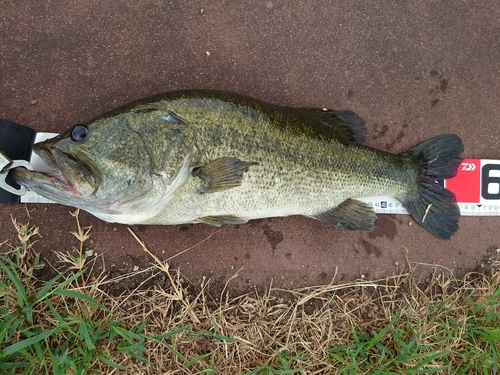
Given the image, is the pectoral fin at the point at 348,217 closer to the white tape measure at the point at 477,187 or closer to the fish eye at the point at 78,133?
the white tape measure at the point at 477,187

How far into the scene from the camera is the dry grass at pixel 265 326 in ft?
9.14

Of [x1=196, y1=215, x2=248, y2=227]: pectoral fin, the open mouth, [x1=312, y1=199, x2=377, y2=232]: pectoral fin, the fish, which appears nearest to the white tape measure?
the fish

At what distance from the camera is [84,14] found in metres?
3.08

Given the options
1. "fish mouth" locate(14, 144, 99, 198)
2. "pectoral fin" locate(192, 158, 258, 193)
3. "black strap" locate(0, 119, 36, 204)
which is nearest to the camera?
"fish mouth" locate(14, 144, 99, 198)

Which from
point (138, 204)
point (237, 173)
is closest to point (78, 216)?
point (138, 204)

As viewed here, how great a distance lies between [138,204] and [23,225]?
129 centimetres

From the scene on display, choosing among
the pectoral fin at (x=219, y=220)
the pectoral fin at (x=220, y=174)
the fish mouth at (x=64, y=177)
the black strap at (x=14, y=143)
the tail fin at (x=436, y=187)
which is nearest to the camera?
the fish mouth at (x=64, y=177)

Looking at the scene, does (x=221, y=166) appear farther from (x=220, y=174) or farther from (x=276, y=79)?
(x=276, y=79)

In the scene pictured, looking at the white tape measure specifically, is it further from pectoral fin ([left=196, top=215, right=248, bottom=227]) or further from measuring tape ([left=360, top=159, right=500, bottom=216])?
pectoral fin ([left=196, top=215, right=248, bottom=227])

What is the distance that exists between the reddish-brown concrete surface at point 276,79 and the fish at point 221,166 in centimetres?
38

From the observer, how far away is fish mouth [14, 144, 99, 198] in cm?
221

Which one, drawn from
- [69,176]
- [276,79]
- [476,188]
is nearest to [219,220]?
[69,176]

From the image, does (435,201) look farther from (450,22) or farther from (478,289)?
(450,22)

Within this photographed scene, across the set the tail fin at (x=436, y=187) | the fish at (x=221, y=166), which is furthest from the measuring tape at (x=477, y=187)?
the fish at (x=221, y=166)
